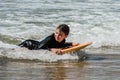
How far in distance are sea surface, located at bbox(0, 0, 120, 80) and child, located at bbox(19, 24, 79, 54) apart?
0.18 metres

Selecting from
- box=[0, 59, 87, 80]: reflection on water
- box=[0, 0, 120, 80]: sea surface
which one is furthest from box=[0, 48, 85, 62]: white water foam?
box=[0, 59, 87, 80]: reflection on water

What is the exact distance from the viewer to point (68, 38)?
11875 mm

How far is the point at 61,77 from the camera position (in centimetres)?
661

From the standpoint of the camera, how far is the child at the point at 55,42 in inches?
331

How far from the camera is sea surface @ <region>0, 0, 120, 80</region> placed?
7070 mm

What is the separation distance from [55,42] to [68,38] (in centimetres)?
332

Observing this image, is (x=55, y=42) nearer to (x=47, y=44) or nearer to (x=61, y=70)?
(x=47, y=44)

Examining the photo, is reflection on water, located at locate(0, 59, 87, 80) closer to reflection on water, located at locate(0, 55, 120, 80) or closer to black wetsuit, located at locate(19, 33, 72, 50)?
reflection on water, located at locate(0, 55, 120, 80)

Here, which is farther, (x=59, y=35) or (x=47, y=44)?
(x=47, y=44)

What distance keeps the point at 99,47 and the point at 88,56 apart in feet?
5.16

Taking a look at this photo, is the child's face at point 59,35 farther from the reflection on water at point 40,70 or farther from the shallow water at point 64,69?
the reflection on water at point 40,70

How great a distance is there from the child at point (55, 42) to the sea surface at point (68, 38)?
0.60 ft

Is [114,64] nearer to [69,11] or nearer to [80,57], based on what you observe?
[80,57]

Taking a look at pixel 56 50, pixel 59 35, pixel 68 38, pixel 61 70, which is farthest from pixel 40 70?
pixel 68 38
